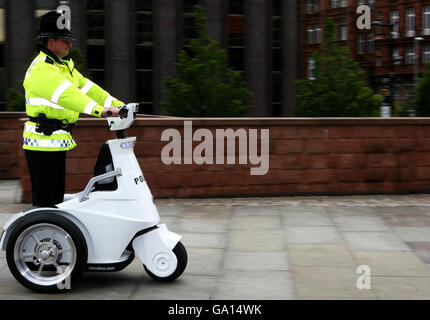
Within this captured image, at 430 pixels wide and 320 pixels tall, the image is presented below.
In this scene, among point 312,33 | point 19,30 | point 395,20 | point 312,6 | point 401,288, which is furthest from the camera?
point 312,6

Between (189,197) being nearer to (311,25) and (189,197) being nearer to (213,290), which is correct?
(213,290)

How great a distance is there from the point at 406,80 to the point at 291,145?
62679 millimetres

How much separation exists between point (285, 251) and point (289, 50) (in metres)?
26.0

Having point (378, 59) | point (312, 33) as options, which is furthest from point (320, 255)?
point (312, 33)

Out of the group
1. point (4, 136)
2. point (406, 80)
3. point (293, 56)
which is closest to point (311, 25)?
point (406, 80)

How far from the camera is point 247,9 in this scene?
1194 inches

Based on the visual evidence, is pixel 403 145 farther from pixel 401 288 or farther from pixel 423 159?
pixel 401 288

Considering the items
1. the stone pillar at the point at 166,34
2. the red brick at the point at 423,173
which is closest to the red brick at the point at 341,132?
the red brick at the point at 423,173

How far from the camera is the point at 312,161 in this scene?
9.74 m

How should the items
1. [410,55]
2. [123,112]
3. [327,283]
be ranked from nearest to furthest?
1. [123,112]
2. [327,283]
3. [410,55]

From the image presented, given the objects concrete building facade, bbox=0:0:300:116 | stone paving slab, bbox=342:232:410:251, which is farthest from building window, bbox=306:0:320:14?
stone paving slab, bbox=342:232:410:251

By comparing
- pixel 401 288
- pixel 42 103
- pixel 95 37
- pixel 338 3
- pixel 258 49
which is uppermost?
pixel 338 3

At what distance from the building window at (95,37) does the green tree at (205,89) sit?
17.9 metres

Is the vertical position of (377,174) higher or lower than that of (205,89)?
lower
